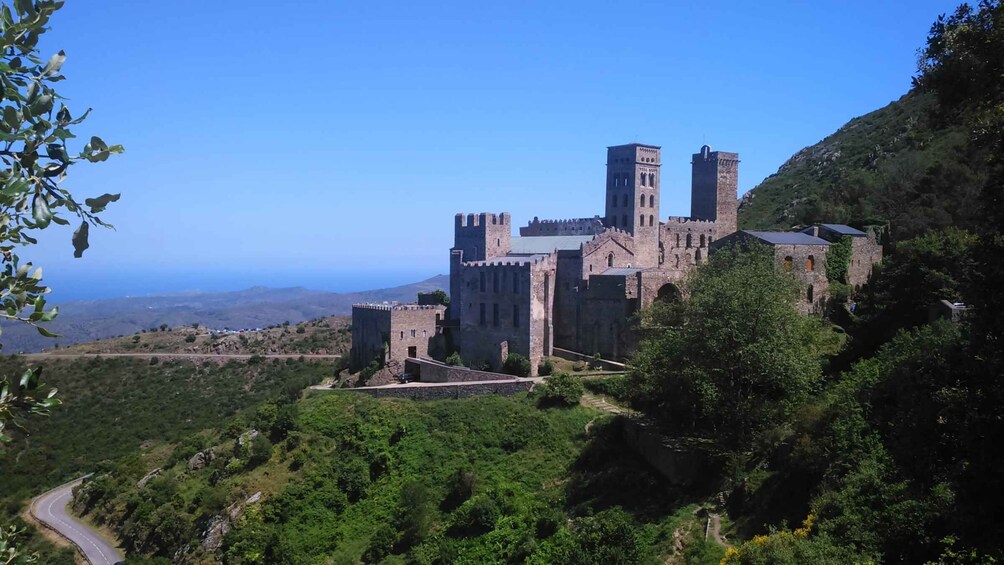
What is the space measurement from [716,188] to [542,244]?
22.0m

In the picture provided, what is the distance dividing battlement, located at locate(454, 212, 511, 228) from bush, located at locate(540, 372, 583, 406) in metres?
15.6

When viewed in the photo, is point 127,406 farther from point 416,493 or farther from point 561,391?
point 561,391

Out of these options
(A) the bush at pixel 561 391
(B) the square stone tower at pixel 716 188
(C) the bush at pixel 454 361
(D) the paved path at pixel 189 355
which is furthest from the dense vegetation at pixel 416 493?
(B) the square stone tower at pixel 716 188

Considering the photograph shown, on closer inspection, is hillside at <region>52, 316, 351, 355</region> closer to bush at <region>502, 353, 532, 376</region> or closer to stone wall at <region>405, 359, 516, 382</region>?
stone wall at <region>405, 359, 516, 382</region>

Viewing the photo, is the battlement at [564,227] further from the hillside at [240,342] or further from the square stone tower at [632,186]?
the hillside at [240,342]

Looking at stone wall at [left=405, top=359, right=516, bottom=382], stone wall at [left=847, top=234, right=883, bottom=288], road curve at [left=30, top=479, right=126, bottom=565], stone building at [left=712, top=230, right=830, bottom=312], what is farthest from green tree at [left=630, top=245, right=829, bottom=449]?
road curve at [left=30, top=479, right=126, bottom=565]

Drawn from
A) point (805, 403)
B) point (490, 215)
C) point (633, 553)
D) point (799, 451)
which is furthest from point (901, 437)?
point (490, 215)

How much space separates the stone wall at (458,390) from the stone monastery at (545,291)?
3.12 metres

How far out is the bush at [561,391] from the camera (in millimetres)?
37094

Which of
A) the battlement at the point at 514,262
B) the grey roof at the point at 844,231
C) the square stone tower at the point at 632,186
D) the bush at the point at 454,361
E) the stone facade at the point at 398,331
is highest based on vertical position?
the square stone tower at the point at 632,186

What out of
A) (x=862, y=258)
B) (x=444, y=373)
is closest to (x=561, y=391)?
(x=444, y=373)

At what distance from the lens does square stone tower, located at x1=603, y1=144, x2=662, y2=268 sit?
2373 inches

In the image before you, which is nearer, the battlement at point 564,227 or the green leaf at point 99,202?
the green leaf at point 99,202

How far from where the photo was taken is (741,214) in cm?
8638
